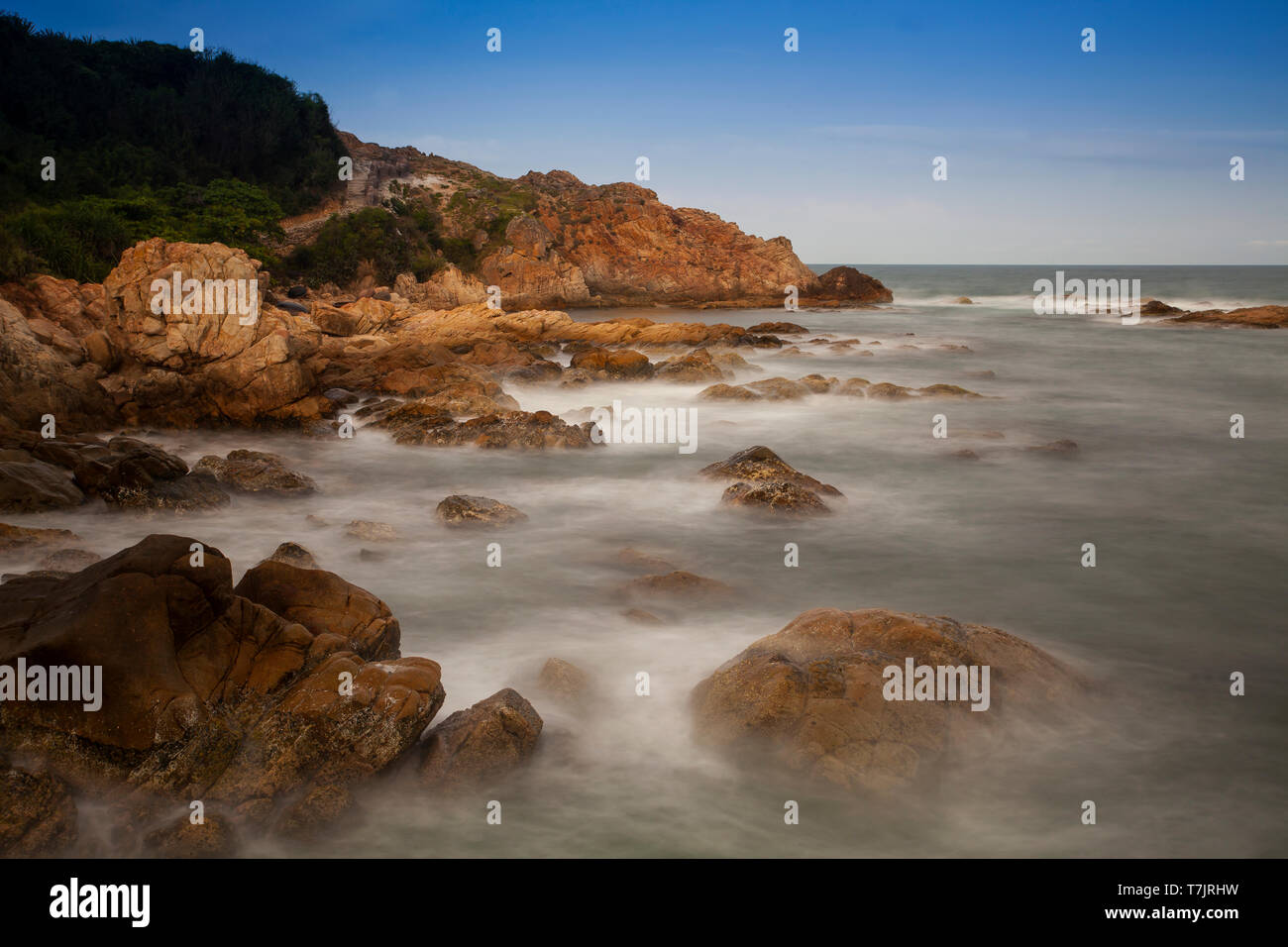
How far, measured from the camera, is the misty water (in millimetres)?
5223

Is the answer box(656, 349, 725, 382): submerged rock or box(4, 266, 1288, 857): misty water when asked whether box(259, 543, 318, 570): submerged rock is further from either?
box(656, 349, 725, 382): submerged rock

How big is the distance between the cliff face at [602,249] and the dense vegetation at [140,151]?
6091 mm

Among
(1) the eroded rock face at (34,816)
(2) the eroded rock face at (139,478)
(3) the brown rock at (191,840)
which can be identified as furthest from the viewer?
(2) the eroded rock face at (139,478)

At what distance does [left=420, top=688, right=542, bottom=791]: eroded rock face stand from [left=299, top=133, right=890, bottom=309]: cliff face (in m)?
51.4

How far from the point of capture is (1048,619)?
8.40m

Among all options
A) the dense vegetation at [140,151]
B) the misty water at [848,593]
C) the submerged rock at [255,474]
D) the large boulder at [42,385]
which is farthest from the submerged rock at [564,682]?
the dense vegetation at [140,151]

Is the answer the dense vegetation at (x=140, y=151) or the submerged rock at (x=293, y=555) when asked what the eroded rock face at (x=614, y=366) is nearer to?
the dense vegetation at (x=140, y=151)

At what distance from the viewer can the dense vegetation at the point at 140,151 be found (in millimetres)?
26578

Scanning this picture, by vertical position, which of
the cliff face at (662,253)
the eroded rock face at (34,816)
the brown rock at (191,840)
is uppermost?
the cliff face at (662,253)

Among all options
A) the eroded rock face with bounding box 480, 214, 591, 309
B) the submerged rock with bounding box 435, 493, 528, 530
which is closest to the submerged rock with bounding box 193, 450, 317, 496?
the submerged rock with bounding box 435, 493, 528, 530

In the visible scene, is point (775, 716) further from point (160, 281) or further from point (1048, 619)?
point (160, 281)

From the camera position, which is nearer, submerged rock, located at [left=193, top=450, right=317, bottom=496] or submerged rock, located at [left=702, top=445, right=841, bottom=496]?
submerged rock, located at [left=193, top=450, right=317, bottom=496]

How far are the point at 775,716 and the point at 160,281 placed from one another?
1580 centimetres
